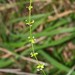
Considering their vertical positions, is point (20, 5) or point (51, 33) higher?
point (20, 5)

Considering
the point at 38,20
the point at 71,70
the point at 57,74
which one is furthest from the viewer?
the point at 38,20

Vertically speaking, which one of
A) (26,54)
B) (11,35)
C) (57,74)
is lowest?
(57,74)

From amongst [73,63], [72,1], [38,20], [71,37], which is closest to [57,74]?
[73,63]

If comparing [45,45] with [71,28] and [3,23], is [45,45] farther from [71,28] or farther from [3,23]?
[3,23]


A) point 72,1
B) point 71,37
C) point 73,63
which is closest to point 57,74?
point 73,63

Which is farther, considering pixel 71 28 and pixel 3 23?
pixel 3 23

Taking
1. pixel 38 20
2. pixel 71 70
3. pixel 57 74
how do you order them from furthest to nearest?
pixel 38 20, pixel 57 74, pixel 71 70
